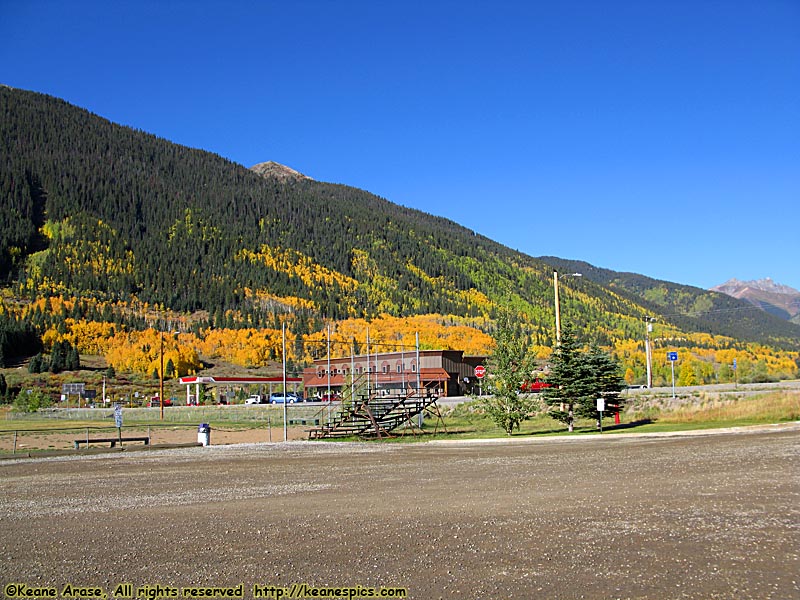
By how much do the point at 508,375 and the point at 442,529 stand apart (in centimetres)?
2491

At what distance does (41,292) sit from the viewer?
178500mm

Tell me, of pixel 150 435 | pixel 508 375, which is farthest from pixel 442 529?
pixel 150 435

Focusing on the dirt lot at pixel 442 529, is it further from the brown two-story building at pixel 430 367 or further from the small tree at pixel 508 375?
the brown two-story building at pixel 430 367

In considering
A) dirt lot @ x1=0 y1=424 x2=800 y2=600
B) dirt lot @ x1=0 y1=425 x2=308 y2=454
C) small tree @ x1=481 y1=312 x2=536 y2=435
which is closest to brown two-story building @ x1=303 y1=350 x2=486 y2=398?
dirt lot @ x1=0 y1=425 x2=308 y2=454

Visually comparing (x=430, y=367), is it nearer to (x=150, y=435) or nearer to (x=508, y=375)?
(x=150, y=435)

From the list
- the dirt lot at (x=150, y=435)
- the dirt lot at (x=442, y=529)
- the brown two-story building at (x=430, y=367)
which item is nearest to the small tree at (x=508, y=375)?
the dirt lot at (x=150, y=435)

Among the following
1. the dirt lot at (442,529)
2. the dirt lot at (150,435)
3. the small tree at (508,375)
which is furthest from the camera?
the dirt lot at (150,435)

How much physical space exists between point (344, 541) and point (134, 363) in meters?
134

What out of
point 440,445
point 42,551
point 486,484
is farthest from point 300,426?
point 42,551

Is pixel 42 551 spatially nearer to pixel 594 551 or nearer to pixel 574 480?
pixel 594 551

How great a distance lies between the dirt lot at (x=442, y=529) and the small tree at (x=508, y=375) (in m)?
15.1

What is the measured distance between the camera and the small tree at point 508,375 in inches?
1374

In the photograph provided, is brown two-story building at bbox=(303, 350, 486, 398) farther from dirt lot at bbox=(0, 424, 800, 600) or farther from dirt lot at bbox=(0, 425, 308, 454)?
dirt lot at bbox=(0, 424, 800, 600)

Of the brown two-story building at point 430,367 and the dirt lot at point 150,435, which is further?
the brown two-story building at point 430,367
